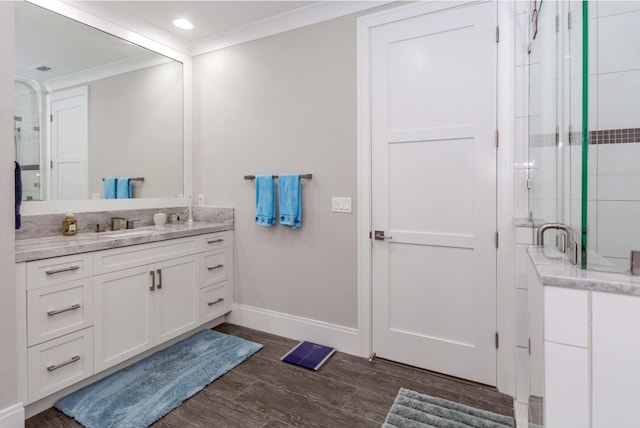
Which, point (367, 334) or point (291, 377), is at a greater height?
point (367, 334)

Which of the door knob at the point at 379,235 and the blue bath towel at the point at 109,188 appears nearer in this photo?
the door knob at the point at 379,235

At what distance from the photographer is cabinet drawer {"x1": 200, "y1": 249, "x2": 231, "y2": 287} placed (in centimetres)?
272

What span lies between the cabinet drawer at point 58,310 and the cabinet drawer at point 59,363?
46mm

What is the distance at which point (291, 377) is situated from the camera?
2156mm

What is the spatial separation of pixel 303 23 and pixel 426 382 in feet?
8.69

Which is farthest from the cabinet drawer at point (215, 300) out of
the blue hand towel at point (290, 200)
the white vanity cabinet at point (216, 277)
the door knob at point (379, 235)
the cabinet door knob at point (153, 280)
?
the door knob at point (379, 235)

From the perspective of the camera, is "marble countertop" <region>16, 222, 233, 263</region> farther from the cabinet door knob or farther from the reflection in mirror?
the reflection in mirror

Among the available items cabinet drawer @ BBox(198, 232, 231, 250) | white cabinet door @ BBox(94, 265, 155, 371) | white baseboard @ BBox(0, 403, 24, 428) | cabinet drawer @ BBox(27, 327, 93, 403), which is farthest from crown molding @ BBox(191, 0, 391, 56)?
white baseboard @ BBox(0, 403, 24, 428)

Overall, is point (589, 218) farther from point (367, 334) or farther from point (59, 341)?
point (59, 341)

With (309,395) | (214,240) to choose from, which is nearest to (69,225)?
(214,240)

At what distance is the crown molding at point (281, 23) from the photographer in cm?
237

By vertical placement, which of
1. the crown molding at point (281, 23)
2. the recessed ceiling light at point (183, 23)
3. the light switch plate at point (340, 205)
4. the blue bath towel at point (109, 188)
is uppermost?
the recessed ceiling light at point (183, 23)

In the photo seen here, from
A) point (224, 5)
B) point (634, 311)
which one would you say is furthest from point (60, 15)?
point (634, 311)

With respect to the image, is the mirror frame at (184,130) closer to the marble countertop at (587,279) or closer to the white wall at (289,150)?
the white wall at (289,150)
